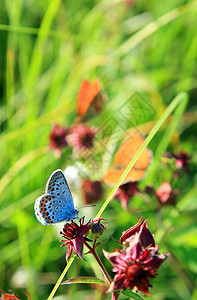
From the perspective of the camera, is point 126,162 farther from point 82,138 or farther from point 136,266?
point 136,266

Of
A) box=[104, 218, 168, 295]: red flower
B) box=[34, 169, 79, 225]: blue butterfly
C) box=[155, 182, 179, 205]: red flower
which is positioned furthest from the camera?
box=[155, 182, 179, 205]: red flower

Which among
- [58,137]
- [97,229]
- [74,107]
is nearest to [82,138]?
[58,137]

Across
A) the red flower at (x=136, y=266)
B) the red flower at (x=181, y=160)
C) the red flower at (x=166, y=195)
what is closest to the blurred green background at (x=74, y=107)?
the red flower at (x=166, y=195)

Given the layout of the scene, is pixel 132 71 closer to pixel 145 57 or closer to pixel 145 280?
pixel 145 57

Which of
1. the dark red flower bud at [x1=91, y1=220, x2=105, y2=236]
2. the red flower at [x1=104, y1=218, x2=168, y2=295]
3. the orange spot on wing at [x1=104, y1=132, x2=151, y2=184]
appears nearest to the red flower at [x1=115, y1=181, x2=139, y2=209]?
the orange spot on wing at [x1=104, y1=132, x2=151, y2=184]

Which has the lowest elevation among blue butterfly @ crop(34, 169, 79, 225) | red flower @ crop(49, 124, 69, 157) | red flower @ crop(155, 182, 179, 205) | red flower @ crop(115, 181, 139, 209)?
red flower @ crop(155, 182, 179, 205)

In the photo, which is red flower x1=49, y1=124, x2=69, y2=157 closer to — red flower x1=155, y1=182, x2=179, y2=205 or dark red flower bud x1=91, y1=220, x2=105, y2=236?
red flower x1=155, y1=182, x2=179, y2=205
